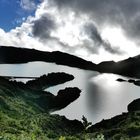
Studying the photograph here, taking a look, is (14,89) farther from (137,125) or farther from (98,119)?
(137,125)

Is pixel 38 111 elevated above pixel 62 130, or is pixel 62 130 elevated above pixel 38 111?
pixel 38 111

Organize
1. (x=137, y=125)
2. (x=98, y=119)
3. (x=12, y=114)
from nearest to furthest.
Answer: (x=137, y=125) < (x=12, y=114) < (x=98, y=119)

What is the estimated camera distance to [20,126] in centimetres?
12606

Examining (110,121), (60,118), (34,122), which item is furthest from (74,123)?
(34,122)

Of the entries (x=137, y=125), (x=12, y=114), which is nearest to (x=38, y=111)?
(x=12, y=114)

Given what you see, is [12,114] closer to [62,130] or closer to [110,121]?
[62,130]

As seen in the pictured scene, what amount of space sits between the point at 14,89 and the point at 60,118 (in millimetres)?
39261

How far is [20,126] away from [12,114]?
24.6 metres

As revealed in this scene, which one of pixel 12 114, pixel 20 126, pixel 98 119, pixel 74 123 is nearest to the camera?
pixel 20 126

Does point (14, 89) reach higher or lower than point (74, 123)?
higher

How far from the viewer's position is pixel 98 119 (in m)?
192

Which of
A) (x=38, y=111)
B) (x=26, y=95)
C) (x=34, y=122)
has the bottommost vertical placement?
(x=34, y=122)

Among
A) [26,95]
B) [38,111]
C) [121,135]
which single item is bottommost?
[121,135]

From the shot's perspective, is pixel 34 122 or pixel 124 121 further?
pixel 124 121
